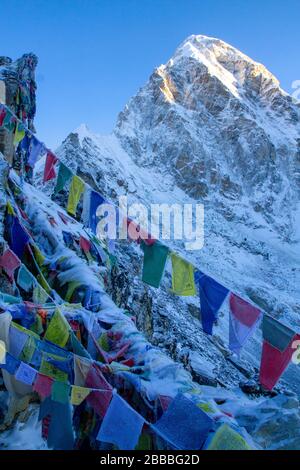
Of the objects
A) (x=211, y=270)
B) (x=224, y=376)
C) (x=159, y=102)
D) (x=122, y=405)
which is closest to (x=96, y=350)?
(x=122, y=405)

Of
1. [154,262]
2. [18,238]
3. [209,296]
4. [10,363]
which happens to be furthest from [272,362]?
[18,238]

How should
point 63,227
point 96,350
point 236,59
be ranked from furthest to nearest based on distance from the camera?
point 236,59 < point 63,227 < point 96,350

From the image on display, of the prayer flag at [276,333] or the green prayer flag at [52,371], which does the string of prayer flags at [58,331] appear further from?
the prayer flag at [276,333]

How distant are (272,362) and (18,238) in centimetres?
750

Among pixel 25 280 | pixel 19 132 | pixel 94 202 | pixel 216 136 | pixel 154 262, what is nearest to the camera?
pixel 154 262

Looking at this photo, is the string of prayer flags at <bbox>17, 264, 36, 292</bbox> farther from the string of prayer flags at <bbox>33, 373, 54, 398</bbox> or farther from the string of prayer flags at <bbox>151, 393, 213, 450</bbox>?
the string of prayer flags at <bbox>151, 393, 213, 450</bbox>

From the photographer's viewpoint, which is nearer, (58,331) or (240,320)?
(240,320)

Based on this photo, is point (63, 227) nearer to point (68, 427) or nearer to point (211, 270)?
point (68, 427)

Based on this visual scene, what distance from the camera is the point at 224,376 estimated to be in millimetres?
34625

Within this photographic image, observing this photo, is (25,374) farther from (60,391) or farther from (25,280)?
(25,280)

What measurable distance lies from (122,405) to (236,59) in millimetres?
188194

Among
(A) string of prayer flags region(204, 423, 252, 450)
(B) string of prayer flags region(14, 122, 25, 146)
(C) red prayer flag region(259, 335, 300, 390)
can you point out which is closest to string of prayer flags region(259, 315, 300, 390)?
(C) red prayer flag region(259, 335, 300, 390)

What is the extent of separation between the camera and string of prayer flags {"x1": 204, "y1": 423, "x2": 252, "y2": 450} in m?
5.58

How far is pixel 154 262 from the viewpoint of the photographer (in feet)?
31.4
